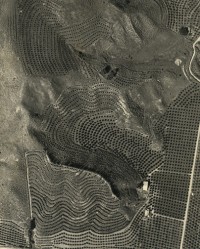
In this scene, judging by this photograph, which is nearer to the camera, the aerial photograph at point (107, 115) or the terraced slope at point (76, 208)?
the aerial photograph at point (107, 115)

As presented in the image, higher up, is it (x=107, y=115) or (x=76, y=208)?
(x=107, y=115)

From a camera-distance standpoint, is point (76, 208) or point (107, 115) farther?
point (76, 208)

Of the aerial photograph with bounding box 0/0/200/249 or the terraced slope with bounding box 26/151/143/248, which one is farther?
the terraced slope with bounding box 26/151/143/248

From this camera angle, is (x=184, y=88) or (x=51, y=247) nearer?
(x=184, y=88)

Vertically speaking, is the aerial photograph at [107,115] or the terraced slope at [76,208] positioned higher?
the aerial photograph at [107,115]

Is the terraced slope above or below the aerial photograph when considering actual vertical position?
below

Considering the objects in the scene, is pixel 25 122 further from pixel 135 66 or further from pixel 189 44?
pixel 189 44

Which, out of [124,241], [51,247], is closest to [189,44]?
[124,241]

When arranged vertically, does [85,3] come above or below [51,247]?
above
